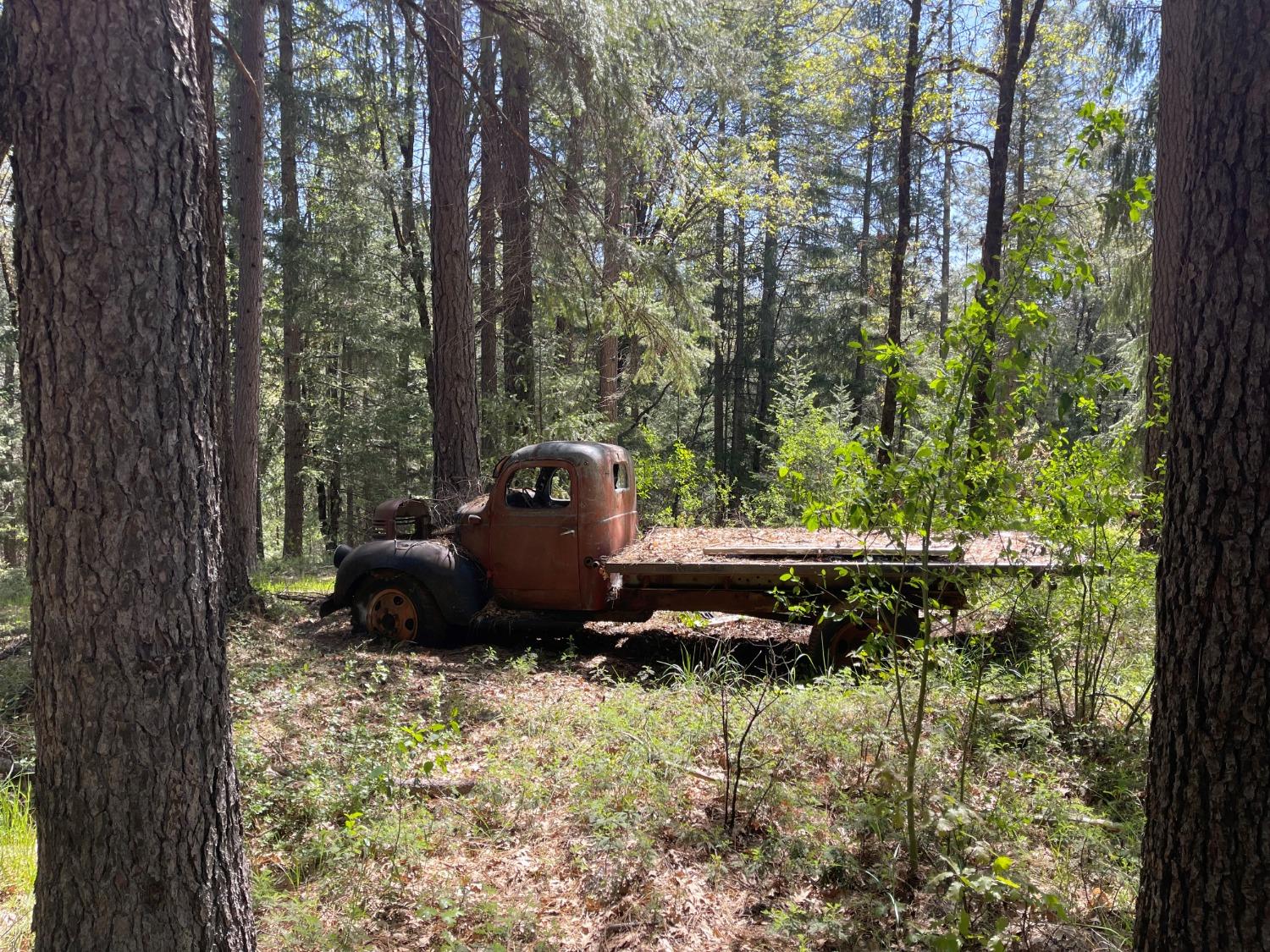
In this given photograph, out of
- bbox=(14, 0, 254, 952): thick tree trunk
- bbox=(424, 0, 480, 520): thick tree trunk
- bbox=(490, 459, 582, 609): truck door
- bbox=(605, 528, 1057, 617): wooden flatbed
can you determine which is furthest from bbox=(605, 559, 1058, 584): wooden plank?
bbox=(14, 0, 254, 952): thick tree trunk

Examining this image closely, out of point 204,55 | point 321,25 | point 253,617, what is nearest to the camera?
point 204,55

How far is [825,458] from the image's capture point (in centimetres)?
1528

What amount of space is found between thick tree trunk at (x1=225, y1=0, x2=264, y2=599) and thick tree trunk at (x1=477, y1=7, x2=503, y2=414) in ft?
9.52

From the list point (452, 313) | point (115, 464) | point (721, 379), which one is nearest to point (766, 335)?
point (721, 379)

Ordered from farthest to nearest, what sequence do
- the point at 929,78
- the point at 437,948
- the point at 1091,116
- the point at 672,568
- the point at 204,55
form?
1. the point at 929,78
2. the point at 672,568
3. the point at 204,55
4. the point at 437,948
5. the point at 1091,116

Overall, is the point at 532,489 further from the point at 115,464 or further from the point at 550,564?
the point at 115,464

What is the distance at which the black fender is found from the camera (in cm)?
749

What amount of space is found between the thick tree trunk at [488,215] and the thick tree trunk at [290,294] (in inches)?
182

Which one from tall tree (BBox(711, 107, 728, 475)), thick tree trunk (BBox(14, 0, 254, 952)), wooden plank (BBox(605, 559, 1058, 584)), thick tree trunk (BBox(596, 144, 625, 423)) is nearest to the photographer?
thick tree trunk (BBox(14, 0, 254, 952))

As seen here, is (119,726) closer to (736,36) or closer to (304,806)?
(304,806)

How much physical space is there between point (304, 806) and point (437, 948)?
1.27 meters

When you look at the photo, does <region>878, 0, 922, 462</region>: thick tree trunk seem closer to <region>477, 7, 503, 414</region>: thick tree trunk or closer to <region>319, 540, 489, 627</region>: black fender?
<region>477, 7, 503, 414</region>: thick tree trunk

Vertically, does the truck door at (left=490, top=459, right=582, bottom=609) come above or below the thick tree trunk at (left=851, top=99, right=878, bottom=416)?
below

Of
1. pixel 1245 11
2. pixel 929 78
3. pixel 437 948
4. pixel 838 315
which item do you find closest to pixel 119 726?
Answer: pixel 437 948
